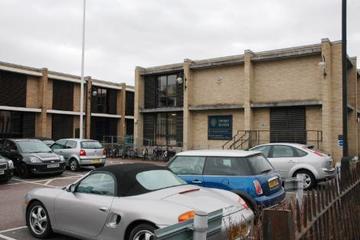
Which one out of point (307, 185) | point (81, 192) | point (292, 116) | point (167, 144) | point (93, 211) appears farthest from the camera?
point (167, 144)

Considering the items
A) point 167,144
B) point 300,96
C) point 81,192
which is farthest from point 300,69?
point 81,192

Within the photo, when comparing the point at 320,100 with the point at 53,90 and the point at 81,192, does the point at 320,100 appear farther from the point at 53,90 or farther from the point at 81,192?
the point at 53,90

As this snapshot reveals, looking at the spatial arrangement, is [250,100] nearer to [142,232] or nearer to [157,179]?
[157,179]

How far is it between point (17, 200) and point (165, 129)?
57.5 ft

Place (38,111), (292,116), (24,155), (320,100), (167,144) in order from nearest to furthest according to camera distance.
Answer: (24,155)
(320,100)
(292,116)
(167,144)
(38,111)

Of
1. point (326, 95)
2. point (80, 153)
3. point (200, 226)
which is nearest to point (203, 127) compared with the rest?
point (326, 95)

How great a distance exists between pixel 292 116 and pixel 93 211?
18116mm

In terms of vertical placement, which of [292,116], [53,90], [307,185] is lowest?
[307,185]

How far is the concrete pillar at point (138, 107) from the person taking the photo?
28547 mm

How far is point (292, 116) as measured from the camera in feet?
72.4

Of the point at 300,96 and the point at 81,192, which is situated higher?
the point at 300,96

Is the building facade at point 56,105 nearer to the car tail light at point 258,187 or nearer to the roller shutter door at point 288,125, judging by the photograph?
the roller shutter door at point 288,125

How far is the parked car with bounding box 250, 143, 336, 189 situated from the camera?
40.7ft

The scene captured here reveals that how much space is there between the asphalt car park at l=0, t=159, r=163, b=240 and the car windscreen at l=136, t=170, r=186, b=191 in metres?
2.03
